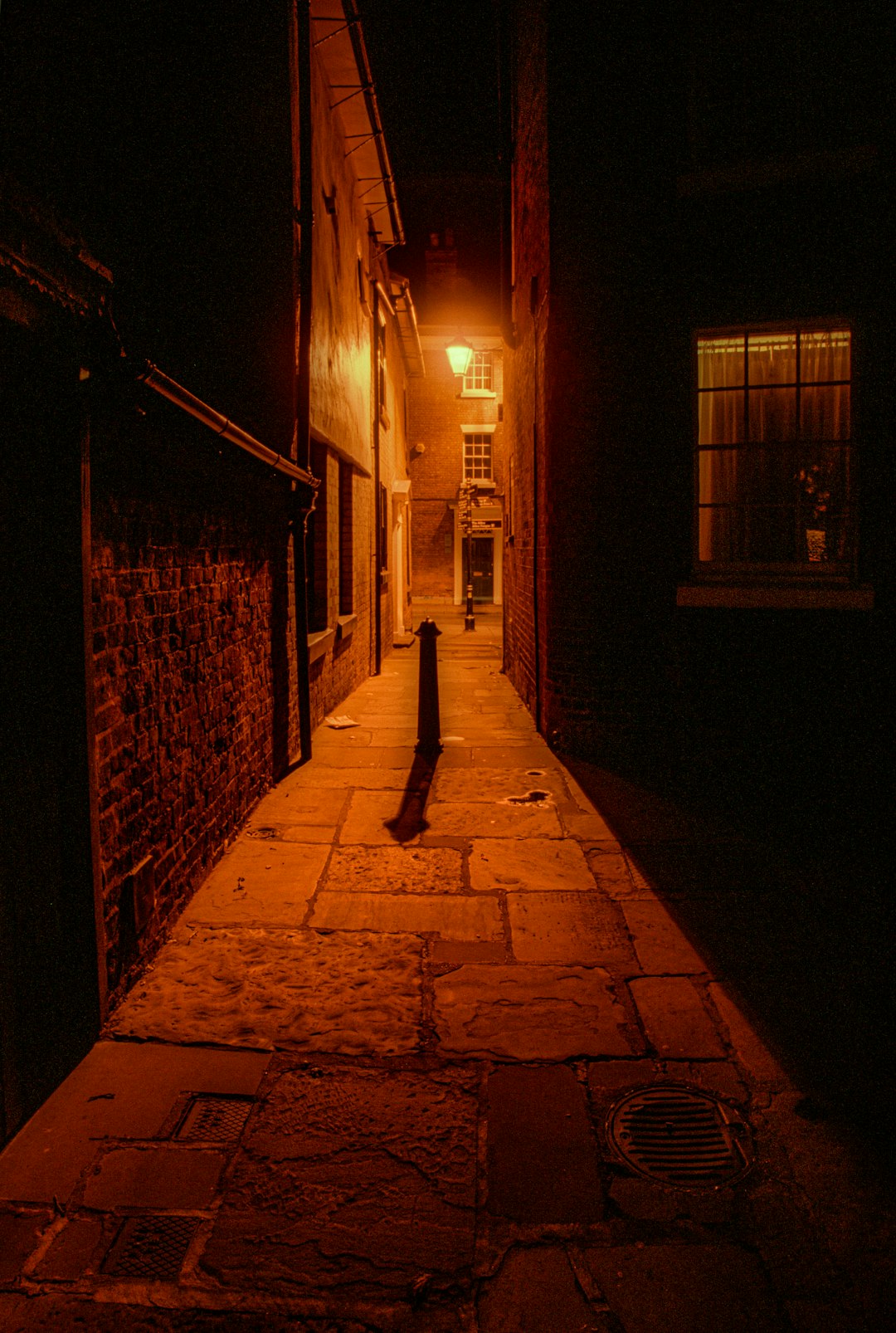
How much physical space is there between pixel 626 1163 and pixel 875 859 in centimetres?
306

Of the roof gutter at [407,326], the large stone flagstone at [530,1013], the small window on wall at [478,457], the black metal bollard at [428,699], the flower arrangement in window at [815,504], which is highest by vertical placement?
the roof gutter at [407,326]

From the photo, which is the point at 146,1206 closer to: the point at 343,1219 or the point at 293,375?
the point at 343,1219

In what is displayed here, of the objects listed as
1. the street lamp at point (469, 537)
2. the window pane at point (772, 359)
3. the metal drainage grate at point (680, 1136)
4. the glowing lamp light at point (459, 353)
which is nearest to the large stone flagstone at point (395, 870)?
the metal drainage grate at point (680, 1136)

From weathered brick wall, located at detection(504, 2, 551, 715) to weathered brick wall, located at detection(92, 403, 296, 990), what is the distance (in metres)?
3.41

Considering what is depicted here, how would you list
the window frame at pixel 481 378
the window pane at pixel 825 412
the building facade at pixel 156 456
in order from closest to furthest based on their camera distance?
the building facade at pixel 156 456, the window pane at pixel 825 412, the window frame at pixel 481 378

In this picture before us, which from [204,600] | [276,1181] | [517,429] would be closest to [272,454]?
[204,600]

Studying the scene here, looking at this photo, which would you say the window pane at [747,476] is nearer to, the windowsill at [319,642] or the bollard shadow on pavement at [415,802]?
the bollard shadow on pavement at [415,802]

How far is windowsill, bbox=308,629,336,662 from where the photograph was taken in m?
7.46

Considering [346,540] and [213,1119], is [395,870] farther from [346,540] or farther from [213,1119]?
[346,540]

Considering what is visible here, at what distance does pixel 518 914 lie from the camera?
405 cm

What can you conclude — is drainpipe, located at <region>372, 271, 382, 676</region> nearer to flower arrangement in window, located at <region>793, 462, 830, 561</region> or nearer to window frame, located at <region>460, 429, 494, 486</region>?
flower arrangement in window, located at <region>793, 462, 830, 561</region>

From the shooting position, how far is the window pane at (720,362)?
6.61 metres

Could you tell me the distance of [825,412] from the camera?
640 cm

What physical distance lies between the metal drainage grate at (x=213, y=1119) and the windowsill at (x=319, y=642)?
4.74m
